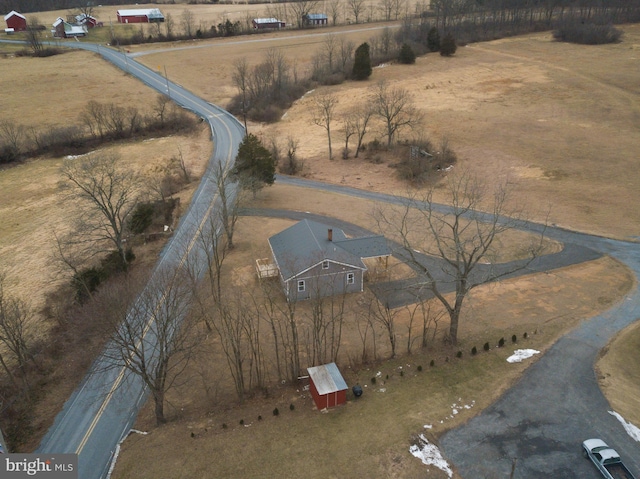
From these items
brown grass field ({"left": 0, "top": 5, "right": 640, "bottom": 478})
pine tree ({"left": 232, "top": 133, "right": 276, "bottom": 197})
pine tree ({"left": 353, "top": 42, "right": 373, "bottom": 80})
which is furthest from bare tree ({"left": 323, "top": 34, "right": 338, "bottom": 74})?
pine tree ({"left": 232, "top": 133, "right": 276, "bottom": 197})

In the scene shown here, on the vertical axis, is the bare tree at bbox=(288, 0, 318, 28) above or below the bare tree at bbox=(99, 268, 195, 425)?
above

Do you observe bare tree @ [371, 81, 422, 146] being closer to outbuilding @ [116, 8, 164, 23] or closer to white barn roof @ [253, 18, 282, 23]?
white barn roof @ [253, 18, 282, 23]

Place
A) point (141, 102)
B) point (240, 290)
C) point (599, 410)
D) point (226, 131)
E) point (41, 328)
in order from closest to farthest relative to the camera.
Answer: point (599, 410), point (41, 328), point (240, 290), point (226, 131), point (141, 102)

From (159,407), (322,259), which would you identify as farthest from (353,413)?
(322,259)

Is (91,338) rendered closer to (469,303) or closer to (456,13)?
(469,303)

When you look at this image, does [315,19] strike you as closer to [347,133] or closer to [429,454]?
[347,133]

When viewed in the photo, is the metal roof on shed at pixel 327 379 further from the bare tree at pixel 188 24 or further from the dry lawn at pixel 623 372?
the bare tree at pixel 188 24

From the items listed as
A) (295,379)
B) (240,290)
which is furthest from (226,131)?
(295,379)
